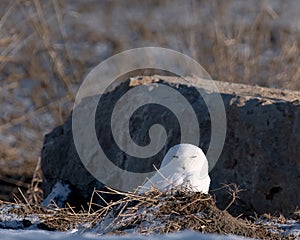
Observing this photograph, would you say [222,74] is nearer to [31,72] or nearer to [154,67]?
[154,67]

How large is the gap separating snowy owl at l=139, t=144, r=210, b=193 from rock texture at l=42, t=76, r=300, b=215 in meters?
0.85

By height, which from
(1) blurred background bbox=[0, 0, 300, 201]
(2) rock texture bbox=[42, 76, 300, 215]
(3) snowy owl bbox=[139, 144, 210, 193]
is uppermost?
(3) snowy owl bbox=[139, 144, 210, 193]

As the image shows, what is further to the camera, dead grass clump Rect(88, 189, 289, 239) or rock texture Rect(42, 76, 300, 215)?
rock texture Rect(42, 76, 300, 215)

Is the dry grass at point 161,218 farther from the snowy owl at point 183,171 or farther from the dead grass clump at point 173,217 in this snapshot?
the snowy owl at point 183,171

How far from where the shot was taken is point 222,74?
6.97 m

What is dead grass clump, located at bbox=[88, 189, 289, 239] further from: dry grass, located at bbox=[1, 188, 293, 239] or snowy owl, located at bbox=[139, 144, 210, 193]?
snowy owl, located at bbox=[139, 144, 210, 193]

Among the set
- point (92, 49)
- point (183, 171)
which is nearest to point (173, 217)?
point (183, 171)

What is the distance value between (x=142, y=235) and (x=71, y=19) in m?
9.20

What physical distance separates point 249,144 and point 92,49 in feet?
20.5

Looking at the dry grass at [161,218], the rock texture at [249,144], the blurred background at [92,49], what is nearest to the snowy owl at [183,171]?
the dry grass at [161,218]

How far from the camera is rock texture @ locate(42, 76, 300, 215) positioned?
4305 millimetres

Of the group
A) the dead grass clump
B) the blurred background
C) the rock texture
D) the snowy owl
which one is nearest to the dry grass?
the dead grass clump

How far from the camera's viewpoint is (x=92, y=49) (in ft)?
34.2

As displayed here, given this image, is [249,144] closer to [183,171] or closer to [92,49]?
[183,171]
